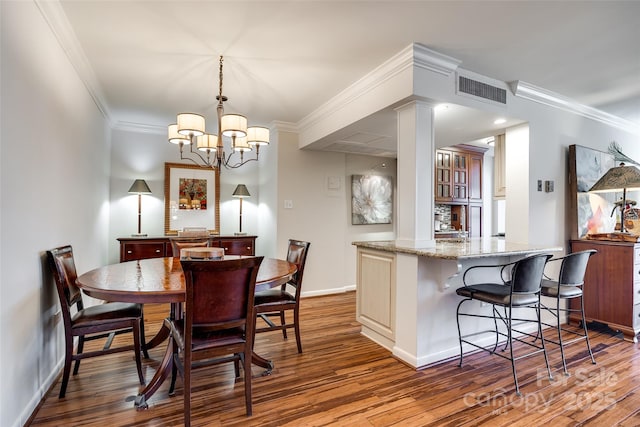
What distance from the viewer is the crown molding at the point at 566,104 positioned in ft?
10.2

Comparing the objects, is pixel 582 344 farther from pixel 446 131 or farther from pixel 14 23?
pixel 14 23

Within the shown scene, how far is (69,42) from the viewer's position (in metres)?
2.28

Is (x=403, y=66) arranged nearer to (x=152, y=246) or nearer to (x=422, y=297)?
(x=422, y=297)

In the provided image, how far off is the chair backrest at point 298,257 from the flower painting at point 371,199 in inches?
82.1

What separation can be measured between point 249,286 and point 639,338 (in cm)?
378

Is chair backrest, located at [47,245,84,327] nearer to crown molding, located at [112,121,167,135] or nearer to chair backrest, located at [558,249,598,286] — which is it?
crown molding, located at [112,121,167,135]

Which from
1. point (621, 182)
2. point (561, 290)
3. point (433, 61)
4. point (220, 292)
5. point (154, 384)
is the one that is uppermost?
point (433, 61)

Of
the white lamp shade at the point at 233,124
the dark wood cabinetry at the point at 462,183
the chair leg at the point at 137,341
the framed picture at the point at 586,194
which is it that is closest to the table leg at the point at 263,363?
the chair leg at the point at 137,341

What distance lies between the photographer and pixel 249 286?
178cm

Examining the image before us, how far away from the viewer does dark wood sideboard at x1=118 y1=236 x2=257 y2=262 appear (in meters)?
3.98

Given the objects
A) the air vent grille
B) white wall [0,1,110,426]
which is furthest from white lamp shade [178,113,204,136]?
the air vent grille

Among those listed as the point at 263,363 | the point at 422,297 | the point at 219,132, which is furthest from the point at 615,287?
the point at 219,132

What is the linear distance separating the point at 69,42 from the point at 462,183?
5488 millimetres

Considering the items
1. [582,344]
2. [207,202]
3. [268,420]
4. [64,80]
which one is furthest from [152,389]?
[582,344]
